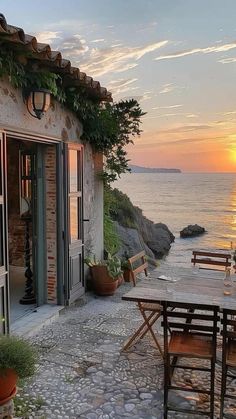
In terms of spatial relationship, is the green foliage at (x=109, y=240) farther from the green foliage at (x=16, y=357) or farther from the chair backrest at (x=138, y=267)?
the green foliage at (x=16, y=357)

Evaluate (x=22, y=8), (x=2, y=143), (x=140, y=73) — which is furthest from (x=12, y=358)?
(x=140, y=73)

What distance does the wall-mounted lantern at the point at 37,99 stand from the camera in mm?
4465

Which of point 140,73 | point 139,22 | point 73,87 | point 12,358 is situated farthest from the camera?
point 140,73

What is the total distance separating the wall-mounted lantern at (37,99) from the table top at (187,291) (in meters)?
2.31

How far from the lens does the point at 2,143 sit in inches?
160

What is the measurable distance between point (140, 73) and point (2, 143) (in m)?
5.27

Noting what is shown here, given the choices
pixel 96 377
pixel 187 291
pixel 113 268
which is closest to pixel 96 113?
pixel 113 268

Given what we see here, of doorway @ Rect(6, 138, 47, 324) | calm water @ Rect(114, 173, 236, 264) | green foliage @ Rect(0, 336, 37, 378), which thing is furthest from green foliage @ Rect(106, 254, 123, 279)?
calm water @ Rect(114, 173, 236, 264)

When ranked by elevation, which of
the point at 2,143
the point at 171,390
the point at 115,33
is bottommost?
the point at 171,390

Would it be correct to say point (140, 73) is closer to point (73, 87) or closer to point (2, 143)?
point (73, 87)

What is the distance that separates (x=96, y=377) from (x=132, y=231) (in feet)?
24.6

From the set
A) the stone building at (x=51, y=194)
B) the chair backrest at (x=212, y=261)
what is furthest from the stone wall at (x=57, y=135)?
the chair backrest at (x=212, y=261)

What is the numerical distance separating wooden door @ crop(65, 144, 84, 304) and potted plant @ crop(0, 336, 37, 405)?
295cm

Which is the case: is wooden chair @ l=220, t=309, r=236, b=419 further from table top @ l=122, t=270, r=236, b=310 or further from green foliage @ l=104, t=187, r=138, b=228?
green foliage @ l=104, t=187, r=138, b=228
